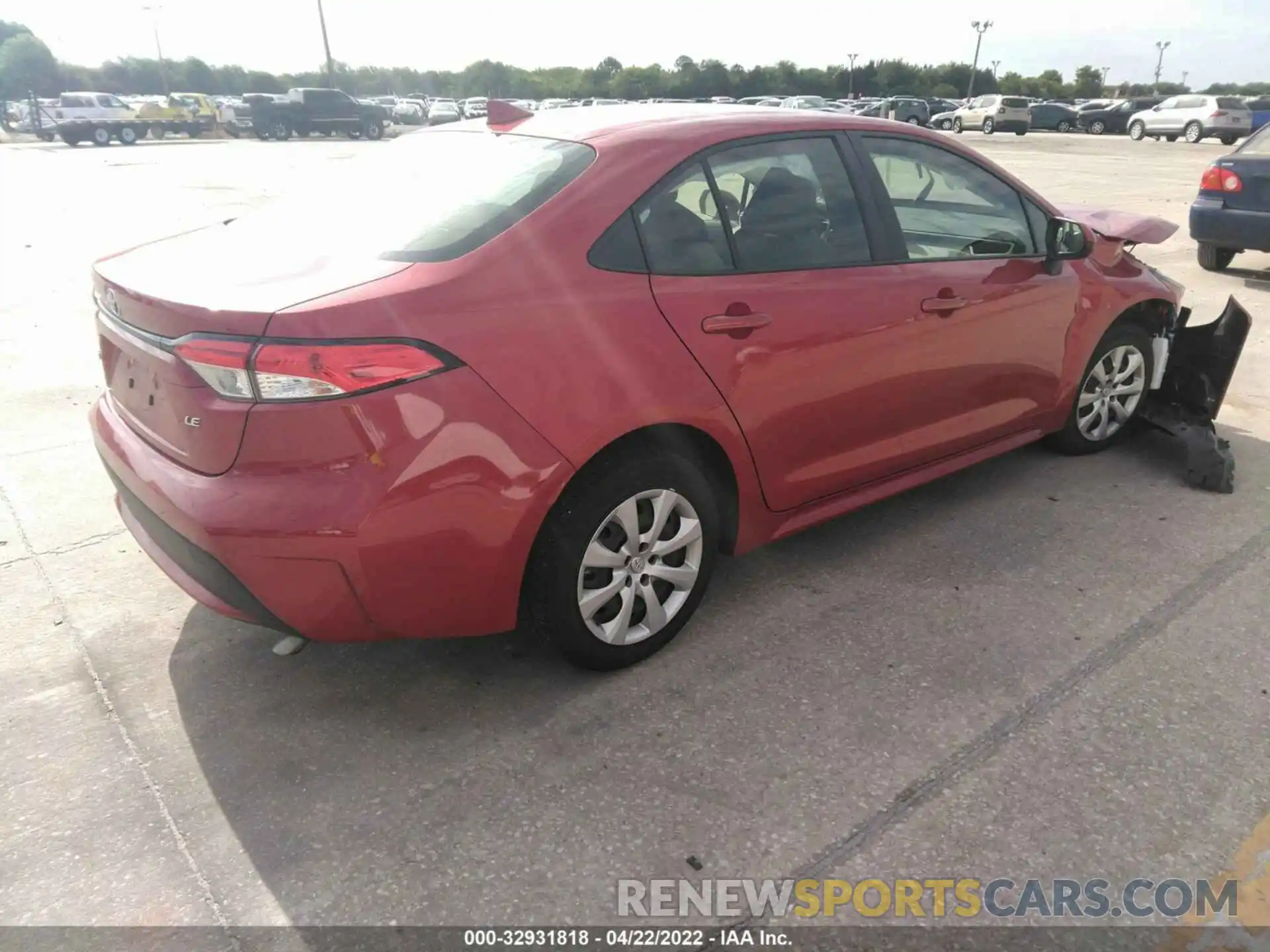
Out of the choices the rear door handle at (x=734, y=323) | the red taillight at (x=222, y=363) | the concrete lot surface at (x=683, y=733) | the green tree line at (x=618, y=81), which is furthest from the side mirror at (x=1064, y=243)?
the green tree line at (x=618, y=81)

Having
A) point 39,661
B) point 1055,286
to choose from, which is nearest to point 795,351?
point 1055,286

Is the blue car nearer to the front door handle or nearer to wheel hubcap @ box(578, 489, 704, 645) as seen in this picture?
the front door handle

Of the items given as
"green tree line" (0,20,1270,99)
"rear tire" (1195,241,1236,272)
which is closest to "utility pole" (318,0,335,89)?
"green tree line" (0,20,1270,99)

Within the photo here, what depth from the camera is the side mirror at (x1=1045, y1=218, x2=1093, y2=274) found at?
388cm

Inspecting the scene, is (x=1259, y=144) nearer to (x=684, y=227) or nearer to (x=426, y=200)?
(x=684, y=227)

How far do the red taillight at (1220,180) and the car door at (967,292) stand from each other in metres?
5.43

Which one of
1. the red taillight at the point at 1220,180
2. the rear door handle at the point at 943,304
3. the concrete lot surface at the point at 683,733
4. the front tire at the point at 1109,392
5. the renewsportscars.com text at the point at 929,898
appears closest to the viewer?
the renewsportscars.com text at the point at 929,898

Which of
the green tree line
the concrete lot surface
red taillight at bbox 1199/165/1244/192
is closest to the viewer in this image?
the concrete lot surface

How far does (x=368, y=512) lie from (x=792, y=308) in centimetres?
148

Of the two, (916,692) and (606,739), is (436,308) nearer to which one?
(606,739)

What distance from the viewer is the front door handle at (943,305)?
11.1 ft

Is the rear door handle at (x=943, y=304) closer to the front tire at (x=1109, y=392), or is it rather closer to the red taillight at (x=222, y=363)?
the front tire at (x=1109, y=392)

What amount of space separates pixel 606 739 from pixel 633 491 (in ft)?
2.30

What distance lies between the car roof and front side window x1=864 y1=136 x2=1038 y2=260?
0.46 feet
